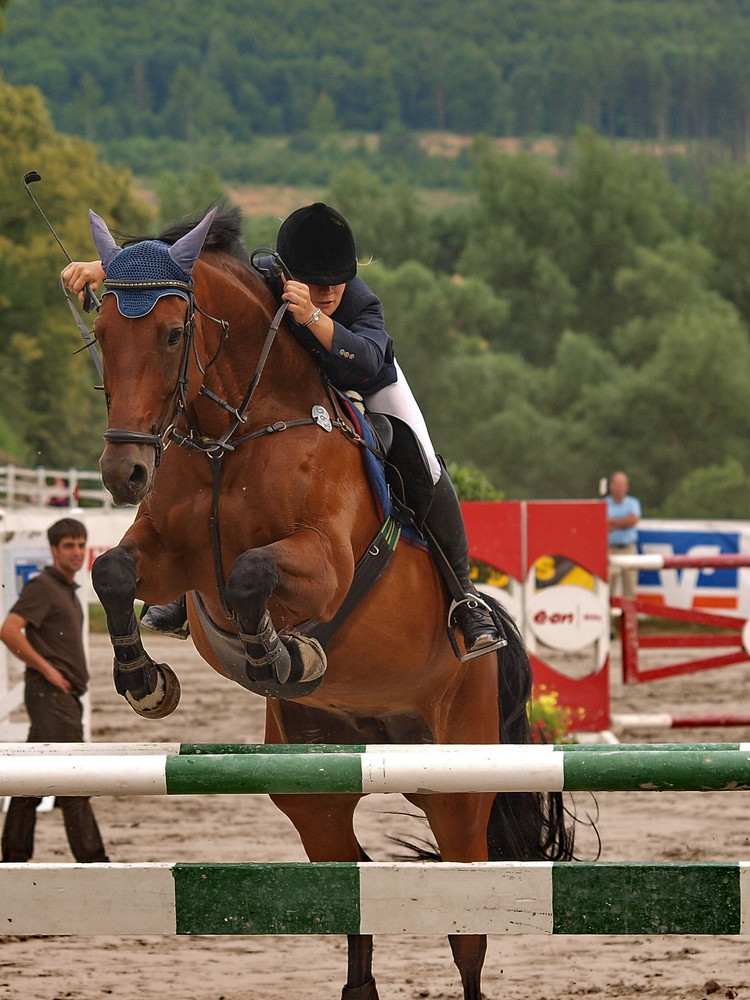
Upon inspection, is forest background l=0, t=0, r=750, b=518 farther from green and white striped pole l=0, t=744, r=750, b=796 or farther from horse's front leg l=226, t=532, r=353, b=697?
green and white striped pole l=0, t=744, r=750, b=796

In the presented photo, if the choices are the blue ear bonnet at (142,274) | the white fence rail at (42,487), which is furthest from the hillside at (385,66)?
the blue ear bonnet at (142,274)

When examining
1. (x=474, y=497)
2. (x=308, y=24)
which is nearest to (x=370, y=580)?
(x=474, y=497)

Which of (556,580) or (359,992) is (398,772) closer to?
(359,992)

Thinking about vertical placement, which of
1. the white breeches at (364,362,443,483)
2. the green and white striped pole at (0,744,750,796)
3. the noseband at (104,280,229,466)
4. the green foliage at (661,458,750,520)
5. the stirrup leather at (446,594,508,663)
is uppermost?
the noseband at (104,280,229,466)

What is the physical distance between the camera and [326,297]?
3.62 meters

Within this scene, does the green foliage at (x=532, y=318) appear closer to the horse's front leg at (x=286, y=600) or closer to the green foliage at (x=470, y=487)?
the green foliage at (x=470, y=487)

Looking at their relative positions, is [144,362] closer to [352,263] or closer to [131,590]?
[131,590]

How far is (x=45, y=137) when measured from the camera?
33.0 m

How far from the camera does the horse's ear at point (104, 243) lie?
314cm

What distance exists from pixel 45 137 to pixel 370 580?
31993 millimetres

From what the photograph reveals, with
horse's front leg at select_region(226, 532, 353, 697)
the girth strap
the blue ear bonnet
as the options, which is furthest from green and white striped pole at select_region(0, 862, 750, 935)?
the blue ear bonnet

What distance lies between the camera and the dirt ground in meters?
4.06

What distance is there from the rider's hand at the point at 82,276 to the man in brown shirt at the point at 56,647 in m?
2.67

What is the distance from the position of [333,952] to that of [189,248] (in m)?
2.67
